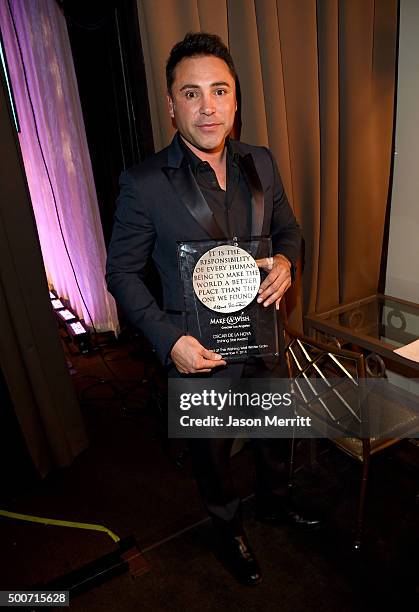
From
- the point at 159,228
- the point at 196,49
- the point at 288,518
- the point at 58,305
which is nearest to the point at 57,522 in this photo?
the point at 288,518

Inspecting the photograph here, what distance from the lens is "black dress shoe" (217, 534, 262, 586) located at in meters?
1.63

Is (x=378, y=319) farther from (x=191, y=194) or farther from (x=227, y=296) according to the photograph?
(x=191, y=194)

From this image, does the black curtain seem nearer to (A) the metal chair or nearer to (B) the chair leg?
(A) the metal chair

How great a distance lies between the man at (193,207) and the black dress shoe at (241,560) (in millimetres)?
228

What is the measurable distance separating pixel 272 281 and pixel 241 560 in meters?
1.06

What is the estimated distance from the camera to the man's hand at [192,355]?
1345 mm

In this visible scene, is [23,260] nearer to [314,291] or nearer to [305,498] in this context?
[314,291]

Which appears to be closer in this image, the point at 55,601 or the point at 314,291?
the point at 55,601

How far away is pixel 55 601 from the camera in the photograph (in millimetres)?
1660

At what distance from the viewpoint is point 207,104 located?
1.31 metres

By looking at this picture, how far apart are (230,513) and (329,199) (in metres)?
1.54

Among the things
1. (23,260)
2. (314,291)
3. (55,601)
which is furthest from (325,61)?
(55,601)

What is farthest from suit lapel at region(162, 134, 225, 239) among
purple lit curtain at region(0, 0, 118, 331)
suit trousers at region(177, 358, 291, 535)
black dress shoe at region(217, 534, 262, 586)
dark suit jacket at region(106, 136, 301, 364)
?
purple lit curtain at region(0, 0, 118, 331)

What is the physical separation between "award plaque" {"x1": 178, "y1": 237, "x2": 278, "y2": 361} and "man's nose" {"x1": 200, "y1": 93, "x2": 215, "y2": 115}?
38 centimetres
